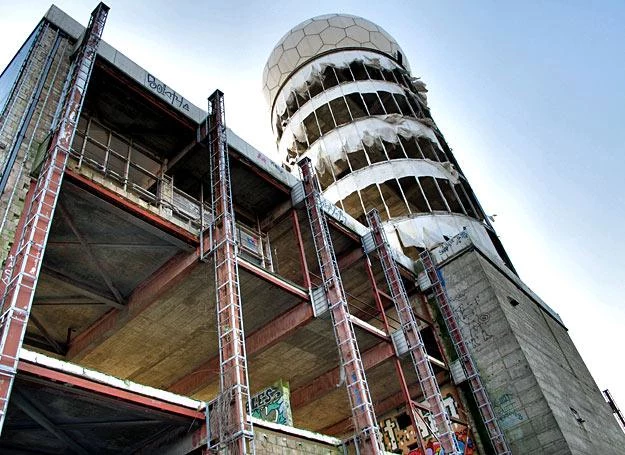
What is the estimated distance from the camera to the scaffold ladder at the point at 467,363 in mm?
18359

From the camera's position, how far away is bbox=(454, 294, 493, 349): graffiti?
2065cm

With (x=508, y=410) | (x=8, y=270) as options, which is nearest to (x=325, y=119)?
(x=508, y=410)

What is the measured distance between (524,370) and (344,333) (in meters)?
7.03

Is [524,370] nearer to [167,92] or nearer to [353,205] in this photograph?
[353,205]

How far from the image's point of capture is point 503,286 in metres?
22.9

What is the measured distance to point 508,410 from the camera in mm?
18656

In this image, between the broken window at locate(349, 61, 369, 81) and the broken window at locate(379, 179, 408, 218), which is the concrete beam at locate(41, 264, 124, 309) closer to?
the broken window at locate(379, 179, 408, 218)

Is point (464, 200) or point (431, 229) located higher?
point (464, 200)

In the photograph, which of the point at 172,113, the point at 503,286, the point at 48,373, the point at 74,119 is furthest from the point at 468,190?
the point at 48,373

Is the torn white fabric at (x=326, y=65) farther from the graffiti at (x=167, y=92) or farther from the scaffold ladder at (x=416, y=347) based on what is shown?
the graffiti at (x=167, y=92)

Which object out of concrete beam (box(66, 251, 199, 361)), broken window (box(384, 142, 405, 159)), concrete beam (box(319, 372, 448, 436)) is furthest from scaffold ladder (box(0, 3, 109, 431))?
broken window (box(384, 142, 405, 159))

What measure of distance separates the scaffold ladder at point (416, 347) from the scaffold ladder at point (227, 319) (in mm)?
7650

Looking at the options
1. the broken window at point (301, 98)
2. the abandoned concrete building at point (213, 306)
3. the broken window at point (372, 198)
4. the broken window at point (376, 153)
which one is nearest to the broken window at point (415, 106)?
the broken window at point (376, 153)

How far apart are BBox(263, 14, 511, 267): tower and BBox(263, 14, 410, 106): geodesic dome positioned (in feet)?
0.27
